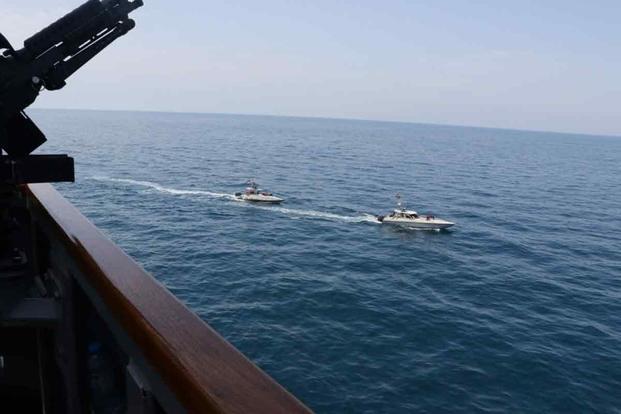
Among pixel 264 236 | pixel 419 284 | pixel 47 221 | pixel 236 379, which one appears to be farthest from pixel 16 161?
pixel 264 236

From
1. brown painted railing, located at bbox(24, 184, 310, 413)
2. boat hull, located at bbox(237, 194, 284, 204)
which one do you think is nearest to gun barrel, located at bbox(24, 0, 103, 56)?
brown painted railing, located at bbox(24, 184, 310, 413)

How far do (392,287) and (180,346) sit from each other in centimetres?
3531

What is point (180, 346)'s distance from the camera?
5.86 ft

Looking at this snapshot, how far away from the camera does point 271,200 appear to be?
62.1 metres

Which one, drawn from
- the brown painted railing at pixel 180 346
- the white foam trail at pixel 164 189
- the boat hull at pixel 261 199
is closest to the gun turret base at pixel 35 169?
the brown painted railing at pixel 180 346

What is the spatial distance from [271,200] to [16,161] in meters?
57.9

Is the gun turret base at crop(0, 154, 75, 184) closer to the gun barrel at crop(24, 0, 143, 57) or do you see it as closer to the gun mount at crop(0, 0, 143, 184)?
the gun mount at crop(0, 0, 143, 184)

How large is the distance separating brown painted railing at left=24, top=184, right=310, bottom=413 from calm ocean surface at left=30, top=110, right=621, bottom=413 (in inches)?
777

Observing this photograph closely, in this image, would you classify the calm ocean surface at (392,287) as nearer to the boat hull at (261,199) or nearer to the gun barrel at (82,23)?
the boat hull at (261,199)

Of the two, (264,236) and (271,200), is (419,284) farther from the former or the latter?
(271,200)

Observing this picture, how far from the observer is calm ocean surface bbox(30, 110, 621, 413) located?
23.3 m

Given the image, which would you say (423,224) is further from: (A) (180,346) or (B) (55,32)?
(A) (180,346)

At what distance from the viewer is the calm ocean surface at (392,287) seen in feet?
76.5

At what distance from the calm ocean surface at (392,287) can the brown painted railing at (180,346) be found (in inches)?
777
